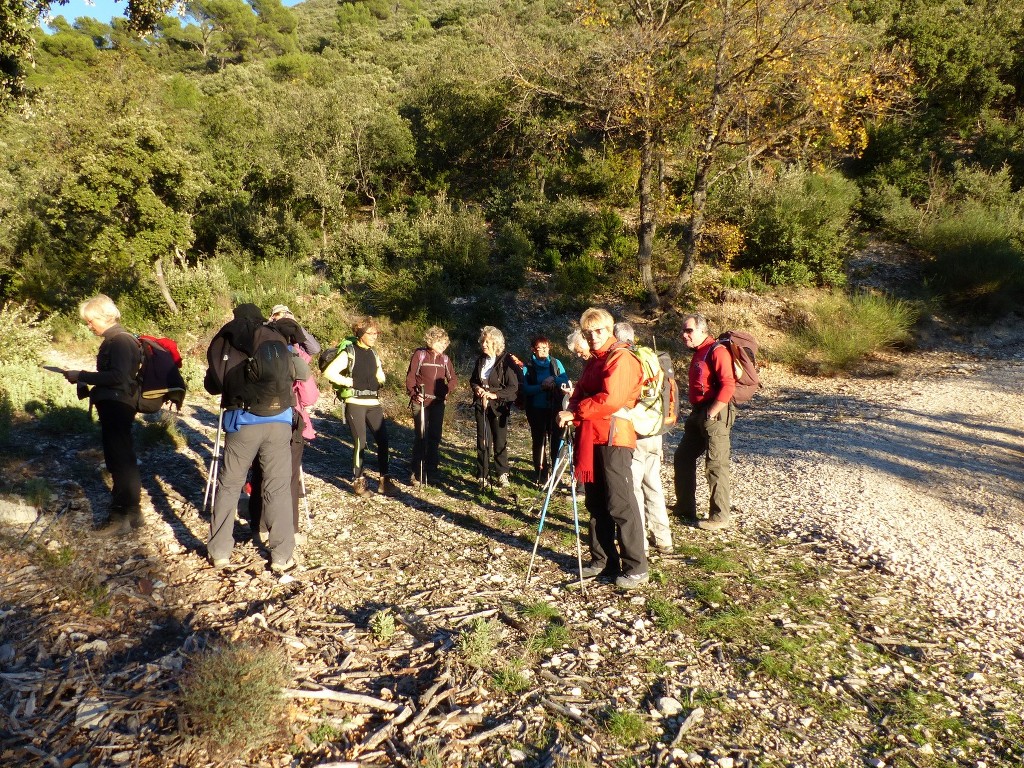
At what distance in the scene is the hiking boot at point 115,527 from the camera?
5402mm


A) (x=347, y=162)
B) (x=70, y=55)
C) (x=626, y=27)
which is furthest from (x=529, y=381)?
(x=70, y=55)

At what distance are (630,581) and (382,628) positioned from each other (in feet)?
6.24

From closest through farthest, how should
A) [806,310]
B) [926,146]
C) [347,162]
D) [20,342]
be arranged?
[20,342] → [806,310] → [926,146] → [347,162]

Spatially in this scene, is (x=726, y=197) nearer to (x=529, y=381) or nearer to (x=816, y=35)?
(x=816, y=35)

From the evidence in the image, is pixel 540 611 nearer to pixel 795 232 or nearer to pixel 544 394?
pixel 544 394

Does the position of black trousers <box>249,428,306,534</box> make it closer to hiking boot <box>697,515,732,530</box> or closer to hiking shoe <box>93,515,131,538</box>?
hiking shoe <box>93,515,131,538</box>

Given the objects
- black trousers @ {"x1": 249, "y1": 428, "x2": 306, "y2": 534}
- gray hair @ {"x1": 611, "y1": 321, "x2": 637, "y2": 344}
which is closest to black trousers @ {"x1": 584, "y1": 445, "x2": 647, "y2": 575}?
gray hair @ {"x1": 611, "y1": 321, "x2": 637, "y2": 344}

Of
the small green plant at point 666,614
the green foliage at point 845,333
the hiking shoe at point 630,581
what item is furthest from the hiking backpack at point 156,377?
the green foliage at point 845,333

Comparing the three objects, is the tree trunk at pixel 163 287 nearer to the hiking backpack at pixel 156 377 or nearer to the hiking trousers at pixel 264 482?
the hiking backpack at pixel 156 377

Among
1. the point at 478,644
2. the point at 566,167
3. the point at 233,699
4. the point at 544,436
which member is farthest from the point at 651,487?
the point at 566,167

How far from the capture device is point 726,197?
1981 centimetres

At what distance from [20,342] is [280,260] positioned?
32.8 feet

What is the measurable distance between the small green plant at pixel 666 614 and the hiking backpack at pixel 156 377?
4.24 m

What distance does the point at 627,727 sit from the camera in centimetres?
332
